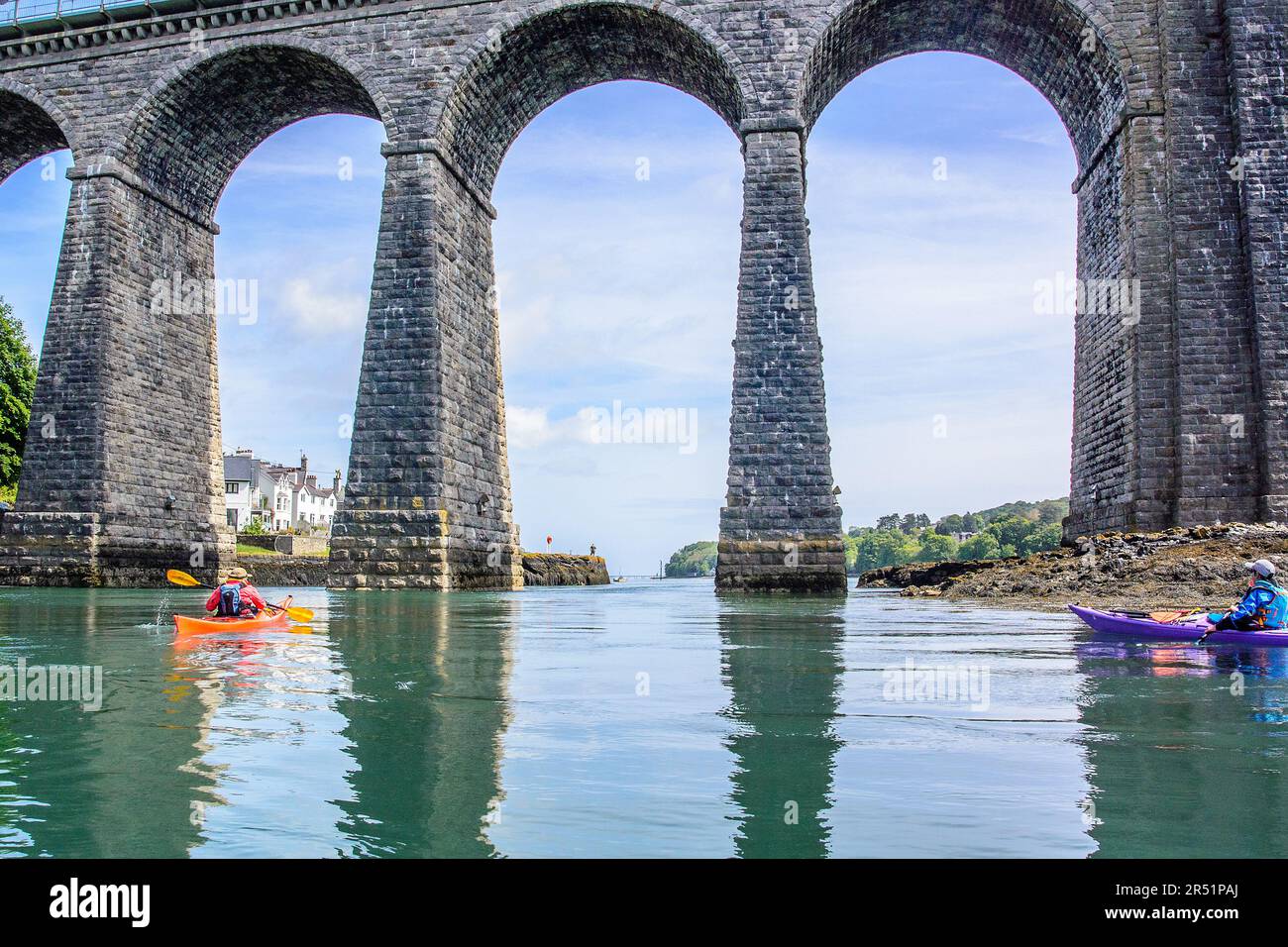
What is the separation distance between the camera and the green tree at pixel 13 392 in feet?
129

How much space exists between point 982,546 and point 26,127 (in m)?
104

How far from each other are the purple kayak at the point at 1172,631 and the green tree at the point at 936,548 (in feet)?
406

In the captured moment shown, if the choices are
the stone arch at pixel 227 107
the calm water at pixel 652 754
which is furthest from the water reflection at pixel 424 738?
the stone arch at pixel 227 107

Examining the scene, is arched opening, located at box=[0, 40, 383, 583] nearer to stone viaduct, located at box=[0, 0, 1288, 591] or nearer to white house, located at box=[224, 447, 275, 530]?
stone viaduct, located at box=[0, 0, 1288, 591]

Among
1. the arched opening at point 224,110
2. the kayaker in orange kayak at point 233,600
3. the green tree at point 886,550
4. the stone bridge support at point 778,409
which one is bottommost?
the green tree at point 886,550

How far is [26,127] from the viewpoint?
1189 inches

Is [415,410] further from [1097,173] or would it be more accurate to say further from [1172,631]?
[1097,173]

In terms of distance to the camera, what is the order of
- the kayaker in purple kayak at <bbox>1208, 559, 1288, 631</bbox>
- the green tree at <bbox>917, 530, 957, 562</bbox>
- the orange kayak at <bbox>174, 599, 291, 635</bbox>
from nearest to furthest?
1. the kayaker in purple kayak at <bbox>1208, 559, 1288, 631</bbox>
2. the orange kayak at <bbox>174, 599, 291, 635</bbox>
3. the green tree at <bbox>917, 530, 957, 562</bbox>

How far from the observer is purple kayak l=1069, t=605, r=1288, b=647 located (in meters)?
10.1

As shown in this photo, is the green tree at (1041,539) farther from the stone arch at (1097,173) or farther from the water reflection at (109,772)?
the water reflection at (109,772)

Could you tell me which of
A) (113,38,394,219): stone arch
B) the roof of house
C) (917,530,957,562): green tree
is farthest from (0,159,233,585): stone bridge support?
(917,530,957,562): green tree

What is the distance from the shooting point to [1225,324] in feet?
72.1

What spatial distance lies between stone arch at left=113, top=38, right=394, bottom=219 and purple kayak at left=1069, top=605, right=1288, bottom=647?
2014 centimetres

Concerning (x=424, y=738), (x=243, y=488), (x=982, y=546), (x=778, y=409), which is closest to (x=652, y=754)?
(x=424, y=738)
